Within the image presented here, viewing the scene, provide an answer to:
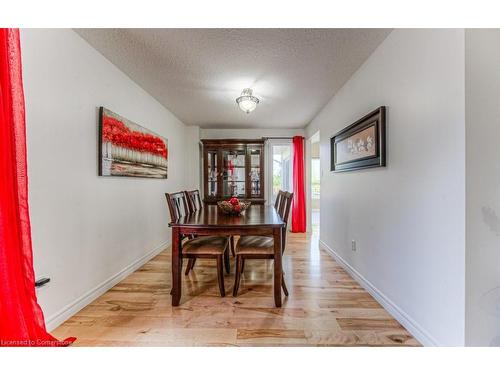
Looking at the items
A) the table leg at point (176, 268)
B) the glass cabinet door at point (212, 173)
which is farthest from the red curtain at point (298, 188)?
the table leg at point (176, 268)

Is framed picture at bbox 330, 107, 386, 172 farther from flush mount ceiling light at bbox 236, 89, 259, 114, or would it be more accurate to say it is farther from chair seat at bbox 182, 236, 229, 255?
chair seat at bbox 182, 236, 229, 255

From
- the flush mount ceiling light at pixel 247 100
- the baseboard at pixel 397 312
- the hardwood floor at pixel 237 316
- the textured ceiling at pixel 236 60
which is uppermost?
the textured ceiling at pixel 236 60

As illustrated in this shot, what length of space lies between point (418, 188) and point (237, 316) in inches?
62.7

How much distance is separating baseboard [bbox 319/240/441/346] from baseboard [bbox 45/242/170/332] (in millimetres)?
2473

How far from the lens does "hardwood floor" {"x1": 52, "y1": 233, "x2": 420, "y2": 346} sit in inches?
60.2

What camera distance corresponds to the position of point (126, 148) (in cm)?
254

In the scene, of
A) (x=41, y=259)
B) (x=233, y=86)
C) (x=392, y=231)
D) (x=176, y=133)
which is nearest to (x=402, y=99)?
(x=392, y=231)

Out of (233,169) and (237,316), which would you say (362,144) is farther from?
(233,169)

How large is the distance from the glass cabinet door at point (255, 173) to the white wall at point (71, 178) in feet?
8.45

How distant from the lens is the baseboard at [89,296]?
163 centimetres

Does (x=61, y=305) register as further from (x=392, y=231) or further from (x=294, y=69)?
(x=294, y=69)

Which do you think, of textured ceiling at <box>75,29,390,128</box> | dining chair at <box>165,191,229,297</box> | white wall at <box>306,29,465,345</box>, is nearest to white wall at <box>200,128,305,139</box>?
textured ceiling at <box>75,29,390,128</box>

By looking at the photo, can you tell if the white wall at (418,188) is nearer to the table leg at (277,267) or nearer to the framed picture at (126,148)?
the table leg at (277,267)

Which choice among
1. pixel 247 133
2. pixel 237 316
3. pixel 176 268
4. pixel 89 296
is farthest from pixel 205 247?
pixel 247 133
